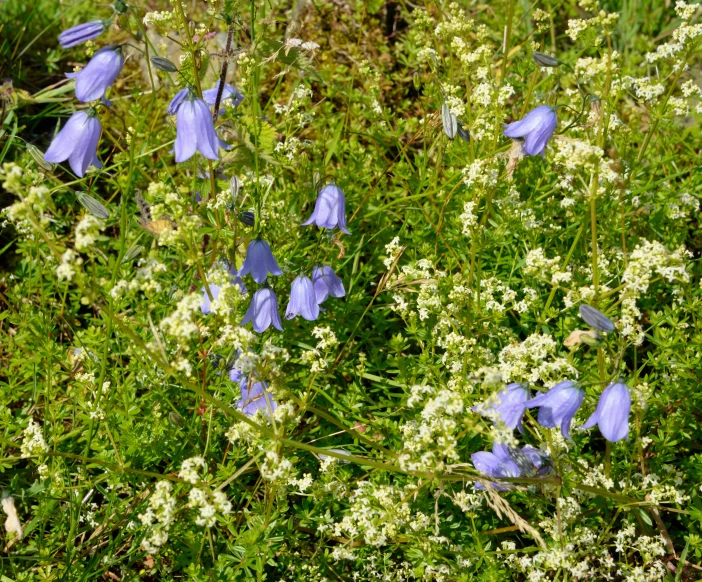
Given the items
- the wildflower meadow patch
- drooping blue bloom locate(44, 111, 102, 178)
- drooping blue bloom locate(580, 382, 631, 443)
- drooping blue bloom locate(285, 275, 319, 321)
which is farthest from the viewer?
drooping blue bloom locate(285, 275, 319, 321)

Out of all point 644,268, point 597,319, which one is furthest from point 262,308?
point 644,268

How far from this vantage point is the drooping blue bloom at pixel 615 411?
8.14ft

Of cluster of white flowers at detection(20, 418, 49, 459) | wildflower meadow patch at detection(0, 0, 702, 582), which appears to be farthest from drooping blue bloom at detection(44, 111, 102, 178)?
cluster of white flowers at detection(20, 418, 49, 459)

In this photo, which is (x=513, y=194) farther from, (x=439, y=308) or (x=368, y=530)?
(x=368, y=530)

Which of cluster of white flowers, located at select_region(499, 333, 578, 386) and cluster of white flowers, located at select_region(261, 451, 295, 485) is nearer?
cluster of white flowers, located at select_region(261, 451, 295, 485)

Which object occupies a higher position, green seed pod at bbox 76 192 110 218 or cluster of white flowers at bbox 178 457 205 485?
green seed pod at bbox 76 192 110 218

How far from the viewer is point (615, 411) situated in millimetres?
2486

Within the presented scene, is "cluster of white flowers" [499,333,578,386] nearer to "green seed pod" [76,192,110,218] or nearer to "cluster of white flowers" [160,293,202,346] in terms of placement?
"cluster of white flowers" [160,293,202,346]

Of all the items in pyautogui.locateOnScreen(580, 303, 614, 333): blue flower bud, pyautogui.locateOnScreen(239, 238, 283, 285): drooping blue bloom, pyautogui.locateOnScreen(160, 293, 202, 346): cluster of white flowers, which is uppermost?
pyautogui.locateOnScreen(160, 293, 202, 346): cluster of white flowers

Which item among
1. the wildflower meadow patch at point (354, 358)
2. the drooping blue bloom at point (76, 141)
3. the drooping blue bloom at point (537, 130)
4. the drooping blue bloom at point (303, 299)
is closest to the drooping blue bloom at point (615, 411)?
the wildflower meadow patch at point (354, 358)

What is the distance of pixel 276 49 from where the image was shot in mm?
3295

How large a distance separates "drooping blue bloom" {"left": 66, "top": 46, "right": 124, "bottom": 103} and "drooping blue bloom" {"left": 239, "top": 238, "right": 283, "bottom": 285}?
0.91 m

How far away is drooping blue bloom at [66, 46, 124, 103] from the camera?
270 centimetres

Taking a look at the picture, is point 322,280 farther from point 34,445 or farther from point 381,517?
point 34,445
